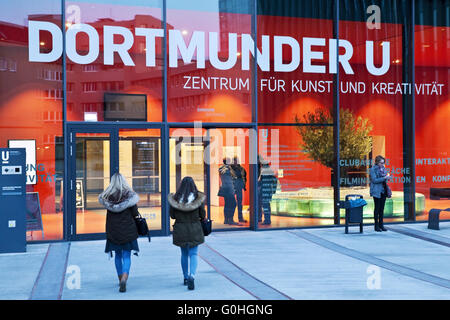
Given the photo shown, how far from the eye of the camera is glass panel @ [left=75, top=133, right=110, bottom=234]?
1232cm

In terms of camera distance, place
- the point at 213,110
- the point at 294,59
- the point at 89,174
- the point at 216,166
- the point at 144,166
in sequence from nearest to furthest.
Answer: the point at 89,174
the point at 144,166
the point at 213,110
the point at 216,166
the point at 294,59

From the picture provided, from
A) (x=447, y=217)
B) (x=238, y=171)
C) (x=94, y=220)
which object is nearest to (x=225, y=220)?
(x=238, y=171)

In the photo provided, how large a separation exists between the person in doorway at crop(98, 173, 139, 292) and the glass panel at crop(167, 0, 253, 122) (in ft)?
17.4

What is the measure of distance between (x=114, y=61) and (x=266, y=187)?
14.5 ft

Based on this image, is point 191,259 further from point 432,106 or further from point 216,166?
point 432,106

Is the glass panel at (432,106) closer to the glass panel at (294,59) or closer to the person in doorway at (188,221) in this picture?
the glass panel at (294,59)

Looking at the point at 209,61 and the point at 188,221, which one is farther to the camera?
the point at 209,61

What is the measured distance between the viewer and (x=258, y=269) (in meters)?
9.24

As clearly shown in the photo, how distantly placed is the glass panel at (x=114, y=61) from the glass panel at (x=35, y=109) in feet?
1.13

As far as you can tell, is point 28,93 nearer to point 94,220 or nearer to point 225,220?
point 94,220

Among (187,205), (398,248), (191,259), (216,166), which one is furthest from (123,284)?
(216,166)

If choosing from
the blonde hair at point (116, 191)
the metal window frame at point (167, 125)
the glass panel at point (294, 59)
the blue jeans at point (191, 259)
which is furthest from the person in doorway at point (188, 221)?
the glass panel at point (294, 59)

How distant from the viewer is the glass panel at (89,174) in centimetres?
1232

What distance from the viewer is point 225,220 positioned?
13594mm
